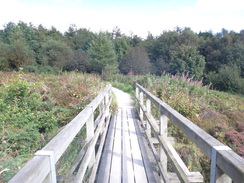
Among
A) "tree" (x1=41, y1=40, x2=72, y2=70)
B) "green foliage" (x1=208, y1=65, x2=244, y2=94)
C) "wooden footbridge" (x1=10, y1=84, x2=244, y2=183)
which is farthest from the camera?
"tree" (x1=41, y1=40, x2=72, y2=70)

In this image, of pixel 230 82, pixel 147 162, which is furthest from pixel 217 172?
pixel 230 82

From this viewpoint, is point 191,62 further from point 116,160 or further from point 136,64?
point 116,160

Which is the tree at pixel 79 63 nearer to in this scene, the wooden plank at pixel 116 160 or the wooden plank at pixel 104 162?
the wooden plank at pixel 116 160

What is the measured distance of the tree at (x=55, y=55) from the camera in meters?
28.4

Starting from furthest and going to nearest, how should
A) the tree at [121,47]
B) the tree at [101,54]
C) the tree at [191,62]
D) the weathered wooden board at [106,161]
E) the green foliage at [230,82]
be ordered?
the tree at [121,47]
the tree at [191,62]
the tree at [101,54]
the green foliage at [230,82]
the weathered wooden board at [106,161]

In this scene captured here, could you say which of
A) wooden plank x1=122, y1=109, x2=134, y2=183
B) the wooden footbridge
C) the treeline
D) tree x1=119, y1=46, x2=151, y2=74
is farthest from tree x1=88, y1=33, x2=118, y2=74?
wooden plank x1=122, y1=109, x2=134, y2=183

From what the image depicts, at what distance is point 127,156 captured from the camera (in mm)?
3111

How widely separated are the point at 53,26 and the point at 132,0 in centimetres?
3548

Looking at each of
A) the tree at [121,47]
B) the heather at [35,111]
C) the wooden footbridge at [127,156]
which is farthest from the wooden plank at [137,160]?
the tree at [121,47]

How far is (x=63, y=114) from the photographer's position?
5883mm

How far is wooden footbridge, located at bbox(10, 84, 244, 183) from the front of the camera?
34.7 inches

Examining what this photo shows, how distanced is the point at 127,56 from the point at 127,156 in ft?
105

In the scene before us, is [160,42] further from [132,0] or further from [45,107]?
[45,107]

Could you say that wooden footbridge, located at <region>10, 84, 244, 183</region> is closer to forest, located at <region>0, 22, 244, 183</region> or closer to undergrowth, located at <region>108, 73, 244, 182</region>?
forest, located at <region>0, 22, 244, 183</region>
